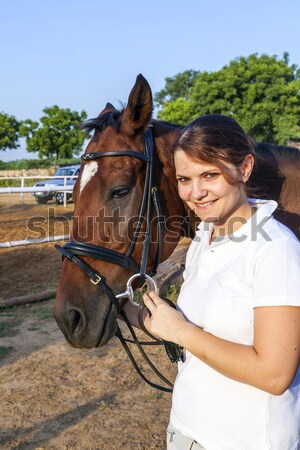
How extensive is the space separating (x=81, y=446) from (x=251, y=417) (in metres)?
2.12

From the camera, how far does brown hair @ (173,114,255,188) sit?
1.35m

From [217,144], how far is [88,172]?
88 cm

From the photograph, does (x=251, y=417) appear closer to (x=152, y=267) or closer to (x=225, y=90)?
(x=152, y=267)

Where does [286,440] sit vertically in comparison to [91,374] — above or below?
above

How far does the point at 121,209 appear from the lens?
81.7 inches

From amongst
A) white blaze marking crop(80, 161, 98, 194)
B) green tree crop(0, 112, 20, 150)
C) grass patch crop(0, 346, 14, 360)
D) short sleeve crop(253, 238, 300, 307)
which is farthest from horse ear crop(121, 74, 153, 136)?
green tree crop(0, 112, 20, 150)

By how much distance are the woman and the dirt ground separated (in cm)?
189

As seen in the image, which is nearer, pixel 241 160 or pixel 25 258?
pixel 241 160

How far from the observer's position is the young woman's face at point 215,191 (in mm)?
1368

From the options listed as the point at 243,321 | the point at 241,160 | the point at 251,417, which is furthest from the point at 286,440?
the point at 241,160

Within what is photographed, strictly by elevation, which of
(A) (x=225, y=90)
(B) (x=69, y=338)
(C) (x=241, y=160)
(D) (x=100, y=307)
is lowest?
(B) (x=69, y=338)

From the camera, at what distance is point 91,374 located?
402 centimetres

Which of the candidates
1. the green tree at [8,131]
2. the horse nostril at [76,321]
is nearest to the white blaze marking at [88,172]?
A: the horse nostril at [76,321]

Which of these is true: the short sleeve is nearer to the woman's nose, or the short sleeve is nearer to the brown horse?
the woman's nose
